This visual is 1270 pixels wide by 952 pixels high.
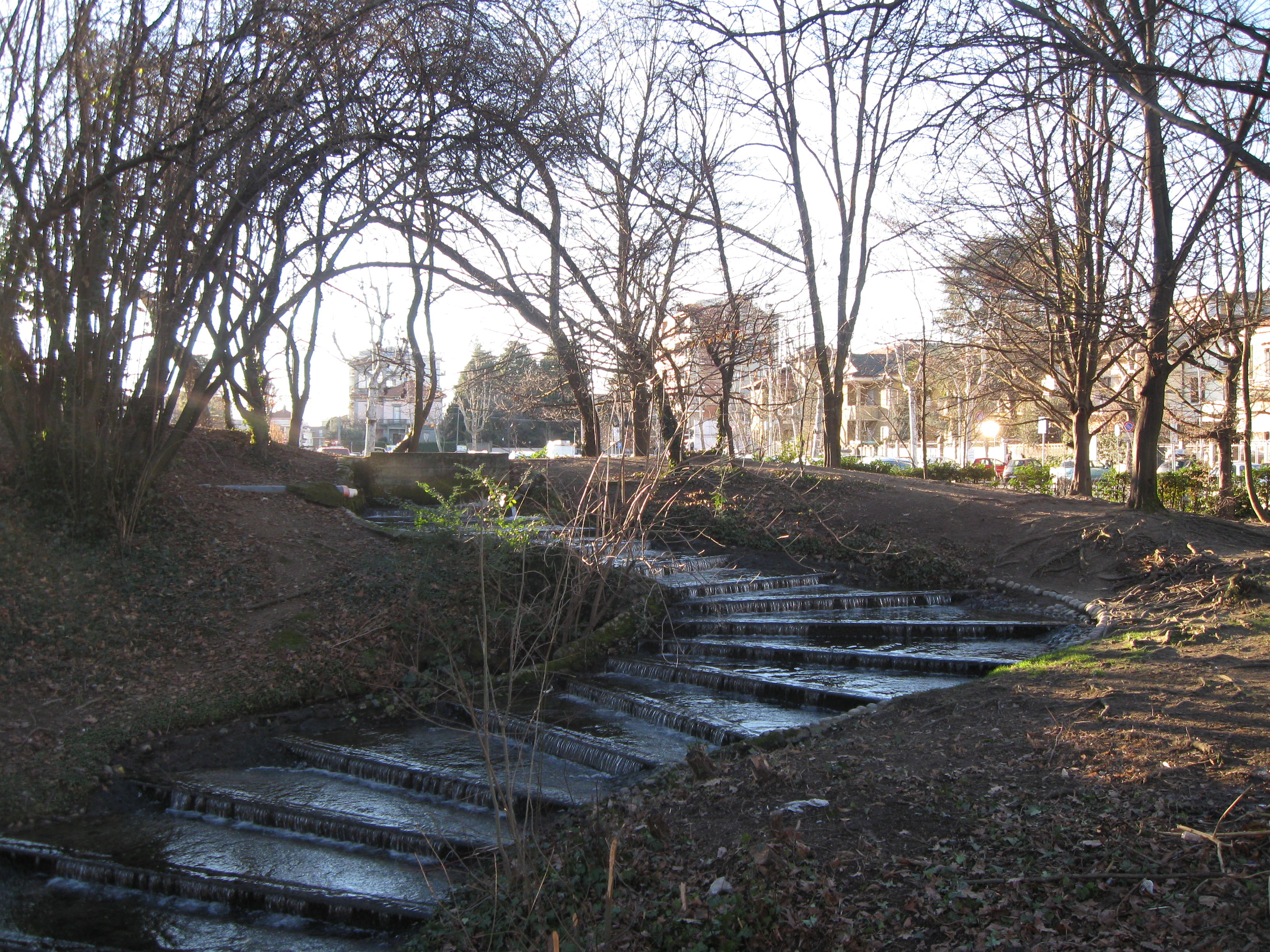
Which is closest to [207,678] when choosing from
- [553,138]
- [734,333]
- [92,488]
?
[92,488]

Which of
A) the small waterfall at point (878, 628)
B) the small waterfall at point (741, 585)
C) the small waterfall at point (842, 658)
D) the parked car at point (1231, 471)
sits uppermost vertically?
the parked car at point (1231, 471)

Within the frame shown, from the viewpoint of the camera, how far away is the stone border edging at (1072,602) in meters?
9.77

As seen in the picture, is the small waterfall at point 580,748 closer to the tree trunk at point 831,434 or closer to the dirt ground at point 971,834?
the dirt ground at point 971,834

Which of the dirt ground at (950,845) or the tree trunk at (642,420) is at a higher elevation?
the tree trunk at (642,420)

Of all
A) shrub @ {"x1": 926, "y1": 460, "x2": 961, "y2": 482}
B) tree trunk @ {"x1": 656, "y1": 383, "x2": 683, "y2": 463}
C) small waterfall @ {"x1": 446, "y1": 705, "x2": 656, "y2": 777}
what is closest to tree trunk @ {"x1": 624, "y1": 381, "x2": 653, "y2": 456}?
tree trunk @ {"x1": 656, "y1": 383, "x2": 683, "y2": 463}

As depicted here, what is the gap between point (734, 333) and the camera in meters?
14.5

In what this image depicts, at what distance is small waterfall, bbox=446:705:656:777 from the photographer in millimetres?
6617

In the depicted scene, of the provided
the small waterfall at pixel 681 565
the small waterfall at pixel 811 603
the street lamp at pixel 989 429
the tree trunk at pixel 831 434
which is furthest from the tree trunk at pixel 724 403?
the street lamp at pixel 989 429

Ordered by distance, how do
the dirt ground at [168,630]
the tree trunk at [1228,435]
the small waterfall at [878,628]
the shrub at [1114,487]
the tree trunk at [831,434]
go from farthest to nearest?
the tree trunk at [831,434]
the shrub at [1114,487]
the tree trunk at [1228,435]
the small waterfall at [878,628]
the dirt ground at [168,630]

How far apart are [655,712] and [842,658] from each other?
252cm

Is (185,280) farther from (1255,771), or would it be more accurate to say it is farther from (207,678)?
(1255,771)

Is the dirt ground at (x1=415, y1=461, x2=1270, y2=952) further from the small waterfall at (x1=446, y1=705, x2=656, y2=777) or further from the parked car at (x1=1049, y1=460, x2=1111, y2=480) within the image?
the parked car at (x1=1049, y1=460, x2=1111, y2=480)

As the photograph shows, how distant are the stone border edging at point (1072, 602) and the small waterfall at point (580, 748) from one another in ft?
18.0

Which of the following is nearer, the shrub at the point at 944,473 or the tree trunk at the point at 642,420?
the tree trunk at the point at 642,420
